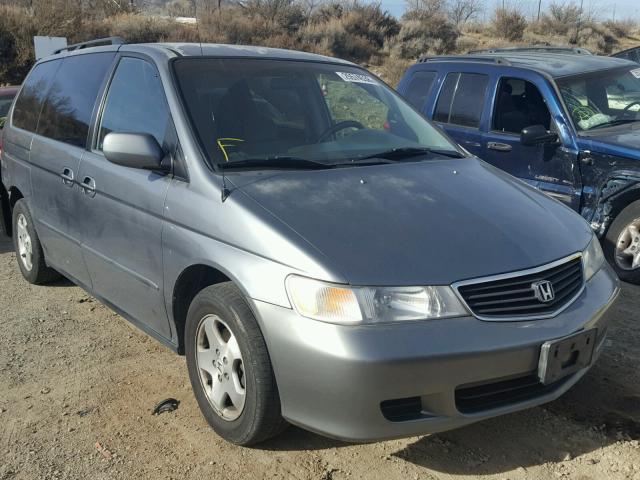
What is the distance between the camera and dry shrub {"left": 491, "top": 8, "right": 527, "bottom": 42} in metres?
35.5

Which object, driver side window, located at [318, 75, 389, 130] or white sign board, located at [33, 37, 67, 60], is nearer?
driver side window, located at [318, 75, 389, 130]

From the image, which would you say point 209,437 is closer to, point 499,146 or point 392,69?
point 499,146

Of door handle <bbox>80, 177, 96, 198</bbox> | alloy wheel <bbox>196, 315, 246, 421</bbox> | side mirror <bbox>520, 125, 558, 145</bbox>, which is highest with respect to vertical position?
door handle <bbox>80, 177, 96, 198</bbox>

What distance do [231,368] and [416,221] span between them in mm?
1063

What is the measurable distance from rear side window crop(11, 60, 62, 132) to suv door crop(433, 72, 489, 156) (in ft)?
12.5

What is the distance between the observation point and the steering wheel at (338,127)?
152 inches

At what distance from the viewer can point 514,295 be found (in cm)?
280

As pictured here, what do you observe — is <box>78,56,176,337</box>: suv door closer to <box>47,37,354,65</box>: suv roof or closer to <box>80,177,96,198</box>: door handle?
<box>80,177,96,198</box>: door handle

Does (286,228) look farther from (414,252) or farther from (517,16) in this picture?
(517,16)

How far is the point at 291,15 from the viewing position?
2961 centimetres

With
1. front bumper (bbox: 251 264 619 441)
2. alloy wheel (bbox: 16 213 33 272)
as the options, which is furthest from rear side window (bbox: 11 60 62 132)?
front bumper (bbox: 251 264 619 441)

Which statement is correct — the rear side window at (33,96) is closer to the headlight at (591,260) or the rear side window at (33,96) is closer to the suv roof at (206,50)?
the suv roof at (206,50)

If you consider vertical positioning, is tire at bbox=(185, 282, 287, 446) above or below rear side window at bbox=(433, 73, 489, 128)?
below

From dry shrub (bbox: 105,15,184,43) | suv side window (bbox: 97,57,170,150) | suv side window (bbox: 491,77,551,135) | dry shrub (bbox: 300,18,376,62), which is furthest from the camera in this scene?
dry shrub (bbox: 300,18,376,62)
